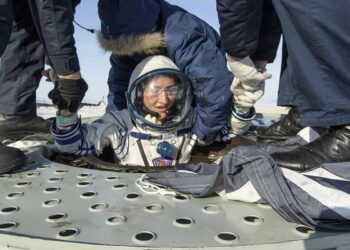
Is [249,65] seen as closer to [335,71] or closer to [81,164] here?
[335,71]

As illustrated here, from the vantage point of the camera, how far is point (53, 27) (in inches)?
53.7

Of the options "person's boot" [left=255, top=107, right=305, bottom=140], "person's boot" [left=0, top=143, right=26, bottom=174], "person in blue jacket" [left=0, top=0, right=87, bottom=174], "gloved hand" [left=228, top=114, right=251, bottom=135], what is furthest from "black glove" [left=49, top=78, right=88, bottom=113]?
"person's boot" [left=255, top=107, right=305, bottom=140]

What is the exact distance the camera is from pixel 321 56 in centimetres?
105

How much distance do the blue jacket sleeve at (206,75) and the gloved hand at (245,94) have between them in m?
0.05

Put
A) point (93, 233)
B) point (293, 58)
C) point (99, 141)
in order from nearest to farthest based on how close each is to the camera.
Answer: point (93, 233) → point (293, 58) → point (99, 141)

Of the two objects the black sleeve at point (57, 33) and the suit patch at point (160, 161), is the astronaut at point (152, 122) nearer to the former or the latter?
the suit patch at point (160, 161)

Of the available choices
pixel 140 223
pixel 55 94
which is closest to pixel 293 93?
pixel 55 94

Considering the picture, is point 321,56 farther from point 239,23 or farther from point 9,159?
point 9,159

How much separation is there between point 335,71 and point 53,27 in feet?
3.08

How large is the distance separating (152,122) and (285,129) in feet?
2.14

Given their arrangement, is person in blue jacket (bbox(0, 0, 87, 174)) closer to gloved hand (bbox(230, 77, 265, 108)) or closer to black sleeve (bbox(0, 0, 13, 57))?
black sleeve (bbox(0, 0, 13, 57))

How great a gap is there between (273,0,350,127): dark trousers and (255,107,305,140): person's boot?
749mm

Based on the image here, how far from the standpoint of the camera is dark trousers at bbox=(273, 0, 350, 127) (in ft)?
3.30

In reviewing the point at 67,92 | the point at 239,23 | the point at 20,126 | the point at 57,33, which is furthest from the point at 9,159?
the point at 239,23
